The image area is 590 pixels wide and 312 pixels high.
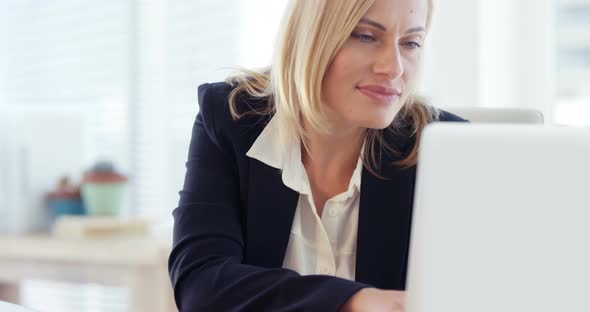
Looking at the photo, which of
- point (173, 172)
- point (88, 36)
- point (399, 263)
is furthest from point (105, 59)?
point (399, 263)

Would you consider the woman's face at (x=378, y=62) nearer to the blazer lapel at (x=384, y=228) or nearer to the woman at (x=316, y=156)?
Answer: the woman at (x=316, y=156)

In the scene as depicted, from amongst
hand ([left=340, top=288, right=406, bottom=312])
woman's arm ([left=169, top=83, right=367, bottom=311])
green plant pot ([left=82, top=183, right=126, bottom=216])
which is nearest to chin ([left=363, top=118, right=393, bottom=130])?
woman's arm ([left=169, top=83, right=367, bottom=311])

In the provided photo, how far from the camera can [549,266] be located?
45cm

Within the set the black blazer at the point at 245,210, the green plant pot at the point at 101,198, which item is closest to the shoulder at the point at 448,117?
the black blazer at the point at 245,210

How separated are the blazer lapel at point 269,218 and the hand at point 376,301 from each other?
0.44m

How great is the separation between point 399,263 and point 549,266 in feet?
2.76

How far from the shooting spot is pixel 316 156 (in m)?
1.37

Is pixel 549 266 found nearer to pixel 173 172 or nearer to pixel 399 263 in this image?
pixel 399 263

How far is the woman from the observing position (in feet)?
3.90

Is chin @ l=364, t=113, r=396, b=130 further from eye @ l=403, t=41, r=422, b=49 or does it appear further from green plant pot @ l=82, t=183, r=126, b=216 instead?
green plant pot @ l=82, t=183, r=126, b=216

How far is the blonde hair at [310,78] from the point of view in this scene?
3.93 feet

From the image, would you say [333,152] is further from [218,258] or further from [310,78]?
[218,258]

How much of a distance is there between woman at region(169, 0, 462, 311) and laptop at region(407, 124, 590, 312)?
65 cm

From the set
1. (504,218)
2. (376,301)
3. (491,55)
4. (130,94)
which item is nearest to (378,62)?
(376,301)
